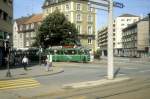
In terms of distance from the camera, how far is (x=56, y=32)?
78500 millimetres

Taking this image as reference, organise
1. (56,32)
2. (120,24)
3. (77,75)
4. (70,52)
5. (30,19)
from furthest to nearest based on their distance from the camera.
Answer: (120,24) → (30,19) → (56,32) → (70,52) → (77,75)

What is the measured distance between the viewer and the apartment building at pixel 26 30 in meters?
131

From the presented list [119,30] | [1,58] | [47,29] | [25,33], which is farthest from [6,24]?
[119,30]

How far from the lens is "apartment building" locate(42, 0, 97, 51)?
104 meters

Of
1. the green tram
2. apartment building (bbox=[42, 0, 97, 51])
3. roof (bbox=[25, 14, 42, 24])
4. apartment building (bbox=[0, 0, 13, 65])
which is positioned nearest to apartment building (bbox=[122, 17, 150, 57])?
apartment building (bbox=[42, 0, 97, 51])

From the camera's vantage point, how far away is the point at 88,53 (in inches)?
2501

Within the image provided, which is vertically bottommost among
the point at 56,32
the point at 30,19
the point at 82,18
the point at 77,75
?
the point at 77,75

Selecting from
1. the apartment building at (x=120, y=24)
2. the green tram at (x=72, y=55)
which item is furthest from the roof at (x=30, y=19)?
the green tram at (x=72, y=55)

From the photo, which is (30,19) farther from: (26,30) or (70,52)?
(70,52)

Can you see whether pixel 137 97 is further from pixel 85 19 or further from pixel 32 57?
pixel 85 19

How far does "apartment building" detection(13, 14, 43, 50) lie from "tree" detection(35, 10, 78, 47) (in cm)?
4809

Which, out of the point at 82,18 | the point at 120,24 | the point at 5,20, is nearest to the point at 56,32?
the point at 82,18

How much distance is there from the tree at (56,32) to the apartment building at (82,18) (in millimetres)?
24250

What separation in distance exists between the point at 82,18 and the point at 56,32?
28.4 m
